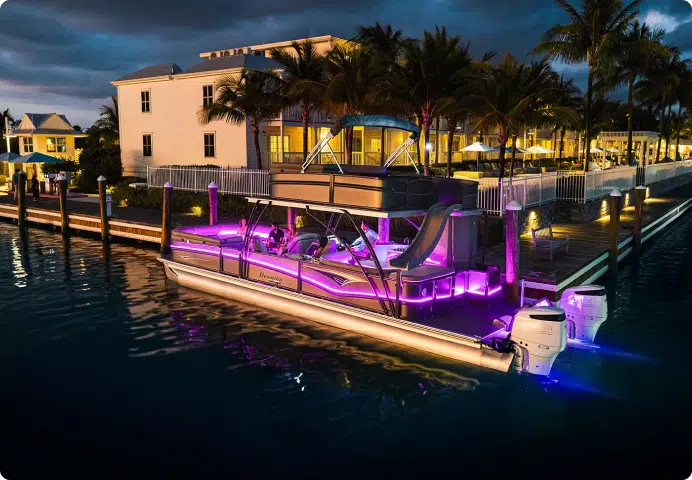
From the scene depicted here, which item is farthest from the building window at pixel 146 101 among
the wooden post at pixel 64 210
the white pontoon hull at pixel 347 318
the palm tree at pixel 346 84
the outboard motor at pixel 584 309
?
the outboard motor at pixel 584 309

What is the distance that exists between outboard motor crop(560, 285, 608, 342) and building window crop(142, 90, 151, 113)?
3053 cm

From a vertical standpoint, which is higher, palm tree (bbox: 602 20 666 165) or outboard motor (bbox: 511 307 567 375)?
palm tree (bbox: 602 20 666 165)

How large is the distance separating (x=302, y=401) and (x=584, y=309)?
5086 mm

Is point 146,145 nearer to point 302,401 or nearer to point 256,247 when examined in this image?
point 256,247

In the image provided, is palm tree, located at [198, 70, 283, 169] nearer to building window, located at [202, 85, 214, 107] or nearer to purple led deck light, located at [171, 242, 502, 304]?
building window, located at [202, 85, 214, 107]

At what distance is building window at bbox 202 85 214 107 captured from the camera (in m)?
31.3

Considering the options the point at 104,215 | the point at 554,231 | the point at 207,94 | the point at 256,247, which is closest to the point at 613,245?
the point at 554,231

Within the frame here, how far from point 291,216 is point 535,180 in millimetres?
9317

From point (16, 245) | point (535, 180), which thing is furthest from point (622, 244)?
point (16, 245)

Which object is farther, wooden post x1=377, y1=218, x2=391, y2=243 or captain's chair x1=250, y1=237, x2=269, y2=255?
wooden post x1=377, y1=218, x2=391, y2=243

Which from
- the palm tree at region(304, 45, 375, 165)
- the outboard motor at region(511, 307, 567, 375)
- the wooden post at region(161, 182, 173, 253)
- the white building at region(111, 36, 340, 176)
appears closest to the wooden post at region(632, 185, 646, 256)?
the palm tree at region(304, 45, 375, 165)

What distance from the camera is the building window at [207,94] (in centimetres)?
3134

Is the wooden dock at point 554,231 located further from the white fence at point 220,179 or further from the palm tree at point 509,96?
the palm tree at point 509,96

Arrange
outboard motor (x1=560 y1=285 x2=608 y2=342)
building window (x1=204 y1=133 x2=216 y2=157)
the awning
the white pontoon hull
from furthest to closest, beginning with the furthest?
building window (x1=204 y1=133 x2=216 y2=157) < the awning < outboard motor (x1=560 y1=285 x2=608 y2=342) < the white pontoon hull
